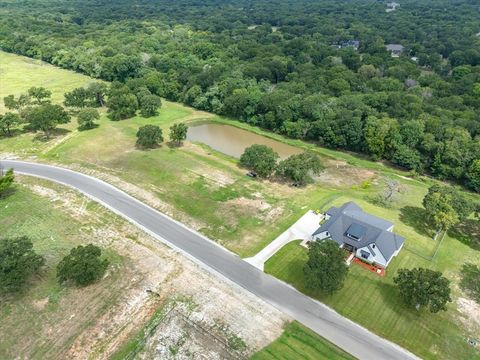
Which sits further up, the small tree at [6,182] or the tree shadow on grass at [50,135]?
the small tree at [6,182]

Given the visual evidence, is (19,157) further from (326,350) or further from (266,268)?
(326,350)

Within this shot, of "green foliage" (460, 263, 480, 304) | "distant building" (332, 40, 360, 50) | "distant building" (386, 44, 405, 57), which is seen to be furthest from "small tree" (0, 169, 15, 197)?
"distant building" (332, 40, 360, 50)

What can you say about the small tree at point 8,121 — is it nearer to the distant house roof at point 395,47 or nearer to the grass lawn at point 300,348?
the grass lawn at point 300,348

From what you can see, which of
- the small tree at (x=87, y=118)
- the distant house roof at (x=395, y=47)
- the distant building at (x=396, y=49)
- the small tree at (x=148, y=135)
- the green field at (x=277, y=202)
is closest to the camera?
the green field at (x=277, y=202)

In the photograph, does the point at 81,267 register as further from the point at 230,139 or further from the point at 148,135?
the point at 230,139

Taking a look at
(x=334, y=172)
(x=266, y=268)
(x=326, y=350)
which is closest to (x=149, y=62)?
(x=334, y=172)

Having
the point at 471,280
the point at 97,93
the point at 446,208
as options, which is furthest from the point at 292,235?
the point at 97,93

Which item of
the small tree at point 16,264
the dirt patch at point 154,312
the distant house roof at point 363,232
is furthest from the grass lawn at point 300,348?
the small tree at point 16,264
